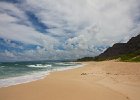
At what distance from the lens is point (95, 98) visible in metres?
9.36

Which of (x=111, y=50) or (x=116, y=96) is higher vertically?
(x=111, y=50)

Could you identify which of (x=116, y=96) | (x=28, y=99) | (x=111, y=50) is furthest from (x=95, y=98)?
(x=111, y=50)

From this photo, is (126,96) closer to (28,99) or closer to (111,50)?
(28,99)

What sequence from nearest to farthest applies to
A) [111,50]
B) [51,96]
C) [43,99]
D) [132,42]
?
1. [43,99]
2. [51,96]
3. [132,42]
4. [111,50]

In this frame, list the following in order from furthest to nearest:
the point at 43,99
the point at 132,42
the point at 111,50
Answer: the point at 111,50, the point at 132,42, the point at 43,99

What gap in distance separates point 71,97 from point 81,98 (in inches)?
24.3

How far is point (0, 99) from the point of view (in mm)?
9555

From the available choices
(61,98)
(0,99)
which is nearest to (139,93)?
(61,98)

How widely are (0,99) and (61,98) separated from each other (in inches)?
137

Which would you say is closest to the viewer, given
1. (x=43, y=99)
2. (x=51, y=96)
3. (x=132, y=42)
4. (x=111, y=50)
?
(x=43, y=99)

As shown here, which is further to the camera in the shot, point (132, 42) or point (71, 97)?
point (132, 42)

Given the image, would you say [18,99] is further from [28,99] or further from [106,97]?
[106,97]

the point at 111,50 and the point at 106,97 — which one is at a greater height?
the point at 111,50

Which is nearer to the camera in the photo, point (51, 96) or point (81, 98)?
point (81, 98)
